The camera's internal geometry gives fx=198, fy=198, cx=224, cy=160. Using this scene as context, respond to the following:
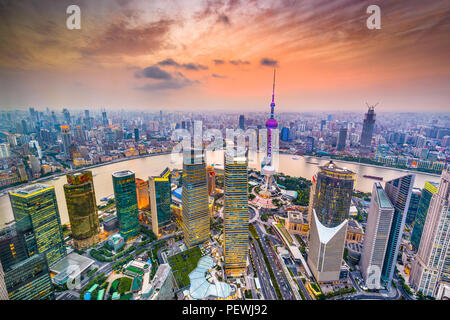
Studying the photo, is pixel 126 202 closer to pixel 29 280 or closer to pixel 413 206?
pixel 29 280

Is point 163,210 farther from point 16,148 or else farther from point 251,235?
point 16,148

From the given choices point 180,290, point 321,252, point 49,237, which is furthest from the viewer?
point 49,237

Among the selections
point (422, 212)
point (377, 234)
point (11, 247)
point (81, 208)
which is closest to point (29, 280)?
point (11, 247)

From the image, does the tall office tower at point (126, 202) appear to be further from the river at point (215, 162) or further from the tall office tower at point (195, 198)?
the river at point (215, 162)

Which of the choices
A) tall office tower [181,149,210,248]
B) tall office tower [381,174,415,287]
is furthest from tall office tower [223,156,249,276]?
tall office tower [381,174,415,287]

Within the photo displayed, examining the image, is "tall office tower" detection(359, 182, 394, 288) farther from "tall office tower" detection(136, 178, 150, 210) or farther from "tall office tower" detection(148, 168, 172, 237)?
"tall office tower" detection(136, 178, 150, 210)

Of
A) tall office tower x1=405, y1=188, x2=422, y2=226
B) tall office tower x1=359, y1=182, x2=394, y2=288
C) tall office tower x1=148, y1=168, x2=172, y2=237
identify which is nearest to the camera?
tall office tower x1=359, y1=182, x2=394, y2=288

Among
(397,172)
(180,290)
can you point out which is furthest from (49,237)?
(397,172)
